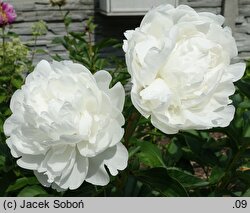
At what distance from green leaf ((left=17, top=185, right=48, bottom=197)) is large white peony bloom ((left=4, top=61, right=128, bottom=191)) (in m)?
0.30

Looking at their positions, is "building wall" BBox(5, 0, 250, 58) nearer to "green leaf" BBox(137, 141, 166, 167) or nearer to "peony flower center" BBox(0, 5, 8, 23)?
"peony flower center" BBox(0, 5, 8, 23)

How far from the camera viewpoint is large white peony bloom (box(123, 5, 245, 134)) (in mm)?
730

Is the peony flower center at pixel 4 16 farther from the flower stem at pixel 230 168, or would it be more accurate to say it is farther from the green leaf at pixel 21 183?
the flower stem at pixel 230 168

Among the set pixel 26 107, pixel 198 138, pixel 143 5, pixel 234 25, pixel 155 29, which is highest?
pixel 155 29

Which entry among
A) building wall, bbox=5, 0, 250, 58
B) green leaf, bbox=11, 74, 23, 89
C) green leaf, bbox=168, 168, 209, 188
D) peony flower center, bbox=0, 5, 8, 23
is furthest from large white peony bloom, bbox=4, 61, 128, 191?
building wall, bbox=5, 0, 250, 58

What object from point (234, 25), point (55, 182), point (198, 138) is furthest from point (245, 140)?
point (234, 25)

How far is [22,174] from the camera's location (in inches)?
45.1

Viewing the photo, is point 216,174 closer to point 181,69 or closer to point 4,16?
point 181,69

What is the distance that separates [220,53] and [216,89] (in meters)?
0.07

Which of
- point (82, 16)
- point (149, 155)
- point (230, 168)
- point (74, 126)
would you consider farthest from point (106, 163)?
point (82, 16)

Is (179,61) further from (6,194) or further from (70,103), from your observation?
(6,194)

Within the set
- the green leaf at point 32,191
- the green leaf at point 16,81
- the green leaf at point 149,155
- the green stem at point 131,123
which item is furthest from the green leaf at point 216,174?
the green leaf at point 16,81

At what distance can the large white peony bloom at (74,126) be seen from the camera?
0.75 metres

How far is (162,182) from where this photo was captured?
96cm
